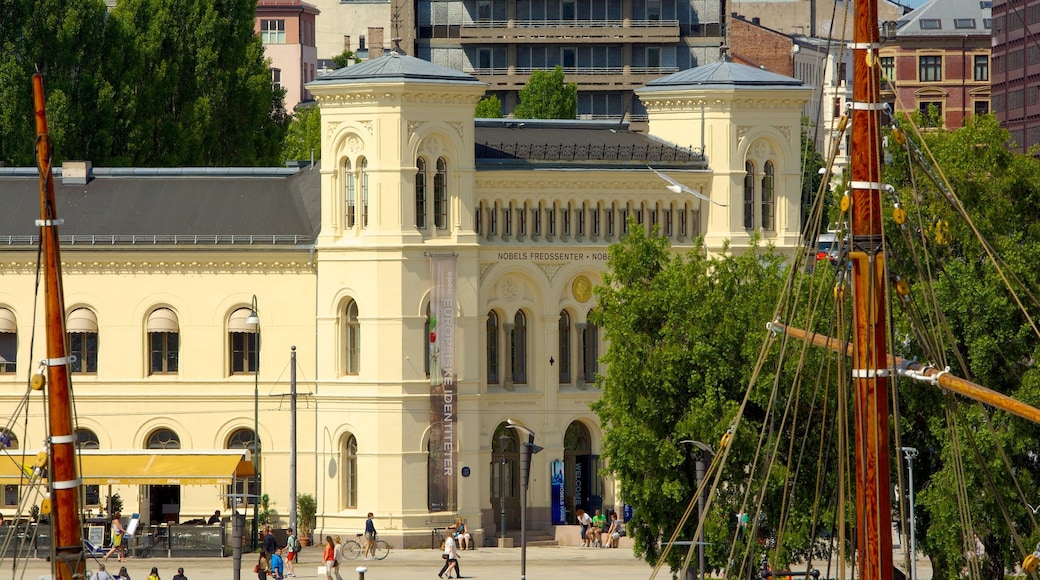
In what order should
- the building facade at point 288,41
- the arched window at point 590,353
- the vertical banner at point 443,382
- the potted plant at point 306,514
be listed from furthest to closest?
the building facade at point 288,41, the arched window at point 590,353, the potted plant at point 306,514, the vertical banner at point 443,382

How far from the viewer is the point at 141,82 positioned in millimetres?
100500

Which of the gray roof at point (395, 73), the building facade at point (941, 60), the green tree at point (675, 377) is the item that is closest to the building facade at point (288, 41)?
the building facade at point (941, 60)

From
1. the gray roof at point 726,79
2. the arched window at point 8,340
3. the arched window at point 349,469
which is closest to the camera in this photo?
the arched window at point 349,469

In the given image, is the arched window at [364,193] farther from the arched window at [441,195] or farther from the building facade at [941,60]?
the building facade at [941,60]

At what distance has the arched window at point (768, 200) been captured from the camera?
79500mm

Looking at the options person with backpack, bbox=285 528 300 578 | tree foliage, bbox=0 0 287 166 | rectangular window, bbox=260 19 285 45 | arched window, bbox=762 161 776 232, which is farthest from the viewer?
rectangular window, bbox=260 19 285 45

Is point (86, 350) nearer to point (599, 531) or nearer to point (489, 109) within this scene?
point (599, 531)

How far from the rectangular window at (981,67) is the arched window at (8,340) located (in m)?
86.8

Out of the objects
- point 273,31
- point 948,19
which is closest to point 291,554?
point 948,19

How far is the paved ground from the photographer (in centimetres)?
6731

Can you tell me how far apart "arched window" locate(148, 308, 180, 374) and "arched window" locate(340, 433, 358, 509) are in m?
6.33

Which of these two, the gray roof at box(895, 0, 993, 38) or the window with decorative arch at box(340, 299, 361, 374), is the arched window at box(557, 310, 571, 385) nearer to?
the window with decorative arch at box(340, 299, 361, 374)

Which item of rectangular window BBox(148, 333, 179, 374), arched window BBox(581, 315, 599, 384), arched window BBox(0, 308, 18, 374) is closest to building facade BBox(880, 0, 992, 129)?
arched window BBox(581, 315, 599, 384)

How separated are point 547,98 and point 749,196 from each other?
1647 inches
